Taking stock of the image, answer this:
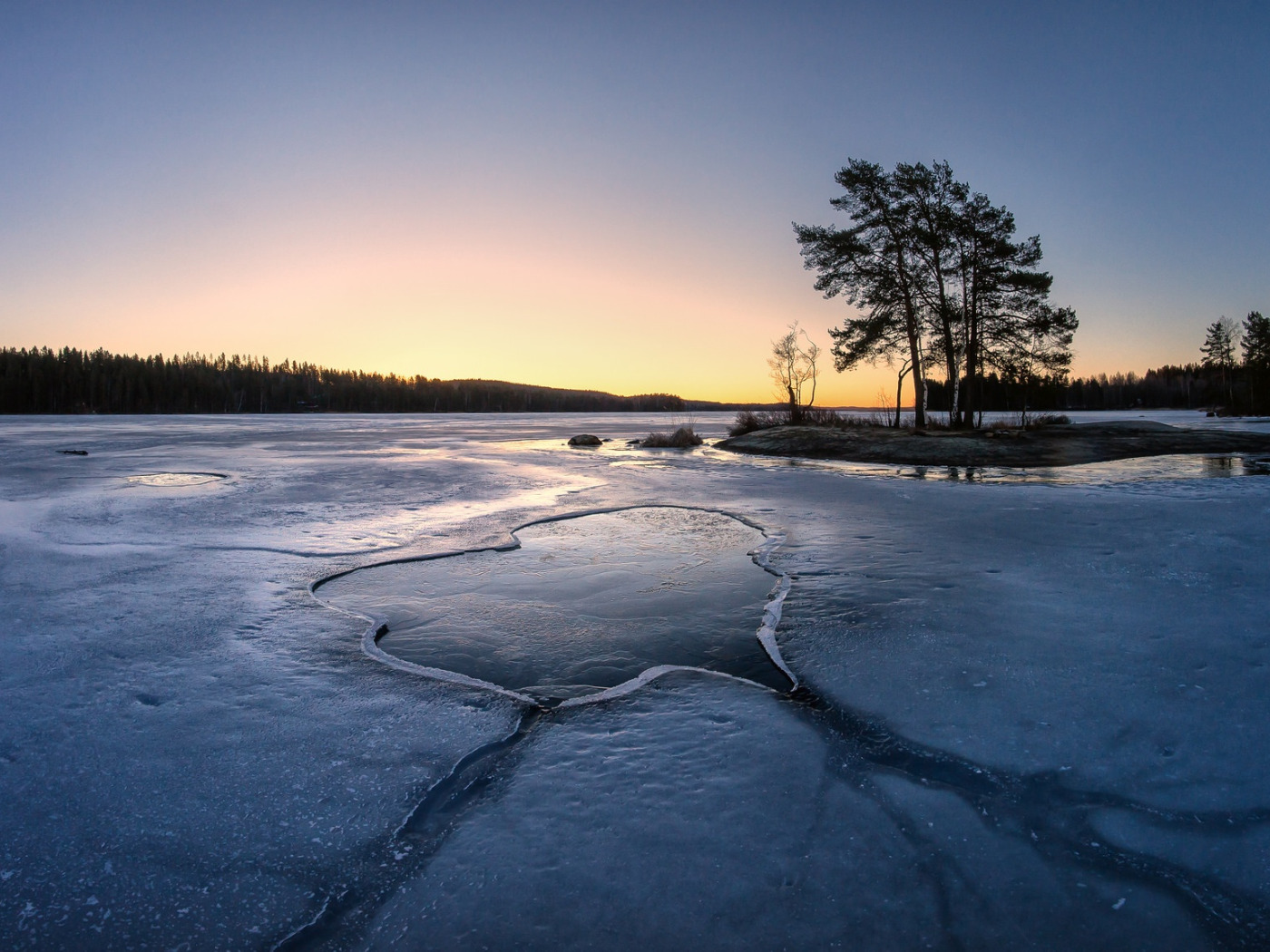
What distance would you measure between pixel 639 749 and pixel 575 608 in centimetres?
171

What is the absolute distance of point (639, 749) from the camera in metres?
2.32

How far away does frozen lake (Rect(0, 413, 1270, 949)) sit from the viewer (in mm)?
1578

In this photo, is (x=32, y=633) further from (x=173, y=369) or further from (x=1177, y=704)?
(x=173, y=369)

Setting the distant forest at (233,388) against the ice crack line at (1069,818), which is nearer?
the ice crack line at (1069,818)

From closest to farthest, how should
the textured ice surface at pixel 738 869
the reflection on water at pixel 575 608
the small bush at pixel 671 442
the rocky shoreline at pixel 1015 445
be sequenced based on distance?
the textured ice surface at pixel 738 869 < the reflection on water at pixel 575 608 < the rocky shoreline at pixel 1015 445 < the small bush at pixel 671 442

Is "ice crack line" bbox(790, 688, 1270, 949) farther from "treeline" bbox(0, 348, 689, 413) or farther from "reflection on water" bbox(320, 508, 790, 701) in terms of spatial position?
"treeline" bbox(0, 348, 689, 413)

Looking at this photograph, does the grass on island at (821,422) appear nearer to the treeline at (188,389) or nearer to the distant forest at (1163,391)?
the distant forest at (1163,391)

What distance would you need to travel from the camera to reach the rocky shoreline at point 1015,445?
14.7 meters

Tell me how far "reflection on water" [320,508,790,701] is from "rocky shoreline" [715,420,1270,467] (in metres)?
11.1

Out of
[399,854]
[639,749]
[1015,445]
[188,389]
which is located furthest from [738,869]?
[188,389]

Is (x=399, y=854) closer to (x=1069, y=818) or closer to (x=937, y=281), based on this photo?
(x=1069, y=818)

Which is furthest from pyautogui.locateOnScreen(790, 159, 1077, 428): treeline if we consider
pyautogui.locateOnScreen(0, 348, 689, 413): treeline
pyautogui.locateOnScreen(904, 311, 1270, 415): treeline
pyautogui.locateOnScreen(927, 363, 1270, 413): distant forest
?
pyautogui.locateOnScreen(0, 348, 689, 413): treeline

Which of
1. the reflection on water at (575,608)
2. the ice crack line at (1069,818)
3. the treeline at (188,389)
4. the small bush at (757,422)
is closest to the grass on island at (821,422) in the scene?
the small bush at (757,422)

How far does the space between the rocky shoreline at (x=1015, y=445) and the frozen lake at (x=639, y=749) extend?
396 inches
